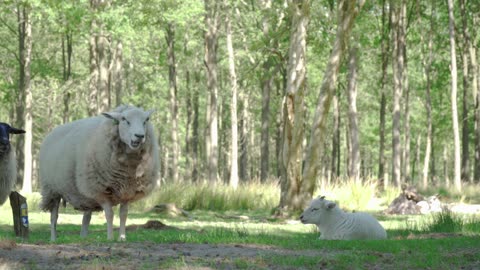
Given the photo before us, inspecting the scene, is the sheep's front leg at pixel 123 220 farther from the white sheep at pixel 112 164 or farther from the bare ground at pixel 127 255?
the bare ground at pixel 127 255

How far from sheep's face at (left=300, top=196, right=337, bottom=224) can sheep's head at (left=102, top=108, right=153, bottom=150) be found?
376cm

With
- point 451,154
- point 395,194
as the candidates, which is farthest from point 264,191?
point 451,154

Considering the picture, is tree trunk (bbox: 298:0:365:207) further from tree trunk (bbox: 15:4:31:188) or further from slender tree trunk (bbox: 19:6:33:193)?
tree trunk (bbox: 15:4:31:188)

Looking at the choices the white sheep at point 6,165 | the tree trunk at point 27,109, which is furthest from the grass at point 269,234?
the tree trunk at point 27,109

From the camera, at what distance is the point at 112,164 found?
1113 centimetres

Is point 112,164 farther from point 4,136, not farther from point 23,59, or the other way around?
point 23,59

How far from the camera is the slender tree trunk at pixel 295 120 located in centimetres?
1980

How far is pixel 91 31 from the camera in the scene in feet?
86.9

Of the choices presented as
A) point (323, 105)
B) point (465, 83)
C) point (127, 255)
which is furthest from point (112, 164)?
point (465, 83)

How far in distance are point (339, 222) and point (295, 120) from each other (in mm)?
6904

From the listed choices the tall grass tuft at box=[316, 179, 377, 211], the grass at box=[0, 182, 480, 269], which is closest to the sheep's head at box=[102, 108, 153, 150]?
the grass at box=[0, 182, 480, 269]

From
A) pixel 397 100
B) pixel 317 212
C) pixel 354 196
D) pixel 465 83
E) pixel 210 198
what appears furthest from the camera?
pixel 465 83

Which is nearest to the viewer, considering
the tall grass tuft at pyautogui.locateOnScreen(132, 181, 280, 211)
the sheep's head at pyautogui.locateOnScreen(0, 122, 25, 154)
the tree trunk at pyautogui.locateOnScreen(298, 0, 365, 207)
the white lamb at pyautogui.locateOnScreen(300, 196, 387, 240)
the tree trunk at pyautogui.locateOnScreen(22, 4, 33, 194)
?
the sheep's head at pyautogui.locateOnScreen(0, 122, 25, 154)

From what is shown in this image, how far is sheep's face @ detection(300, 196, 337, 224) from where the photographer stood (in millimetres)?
13312
